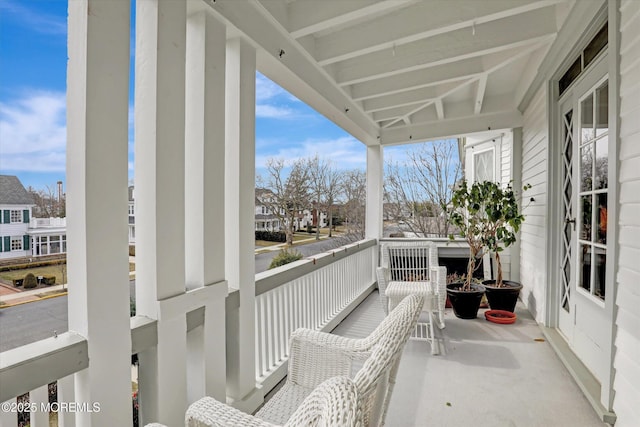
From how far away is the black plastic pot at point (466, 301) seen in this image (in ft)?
11.7

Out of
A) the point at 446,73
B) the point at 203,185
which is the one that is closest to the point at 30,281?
the point at 203,185

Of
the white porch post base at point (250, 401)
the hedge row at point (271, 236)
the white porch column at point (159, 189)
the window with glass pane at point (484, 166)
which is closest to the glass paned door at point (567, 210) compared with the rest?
the window with glass pane at point (484, 166)

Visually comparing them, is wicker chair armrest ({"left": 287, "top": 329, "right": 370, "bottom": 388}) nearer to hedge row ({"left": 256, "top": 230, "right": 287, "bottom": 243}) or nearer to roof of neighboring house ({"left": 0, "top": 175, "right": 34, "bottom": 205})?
hedge row ({"left": 256, "top": 230, "right": 287, "bottom": 243})

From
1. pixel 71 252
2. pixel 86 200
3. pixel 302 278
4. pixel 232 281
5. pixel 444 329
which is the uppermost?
pixel 86 200

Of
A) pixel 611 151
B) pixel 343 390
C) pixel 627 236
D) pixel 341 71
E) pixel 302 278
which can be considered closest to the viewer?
pixel 343 390

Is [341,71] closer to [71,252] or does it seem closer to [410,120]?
[410,120]

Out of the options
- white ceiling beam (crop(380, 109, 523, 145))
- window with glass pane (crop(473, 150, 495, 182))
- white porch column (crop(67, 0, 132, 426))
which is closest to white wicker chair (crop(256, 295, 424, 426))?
white porch column (crop(67, 0, 132, 426))

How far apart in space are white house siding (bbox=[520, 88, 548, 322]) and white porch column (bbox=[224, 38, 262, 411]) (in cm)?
277

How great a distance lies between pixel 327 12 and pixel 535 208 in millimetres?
2934

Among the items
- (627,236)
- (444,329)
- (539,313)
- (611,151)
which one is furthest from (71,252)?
(539,313)

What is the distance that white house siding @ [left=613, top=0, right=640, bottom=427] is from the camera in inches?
61.6

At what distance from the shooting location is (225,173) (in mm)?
1940

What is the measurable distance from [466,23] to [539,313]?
287 centimetres

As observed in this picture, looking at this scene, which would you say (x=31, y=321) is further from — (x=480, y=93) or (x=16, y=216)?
(x=480, y=93)
